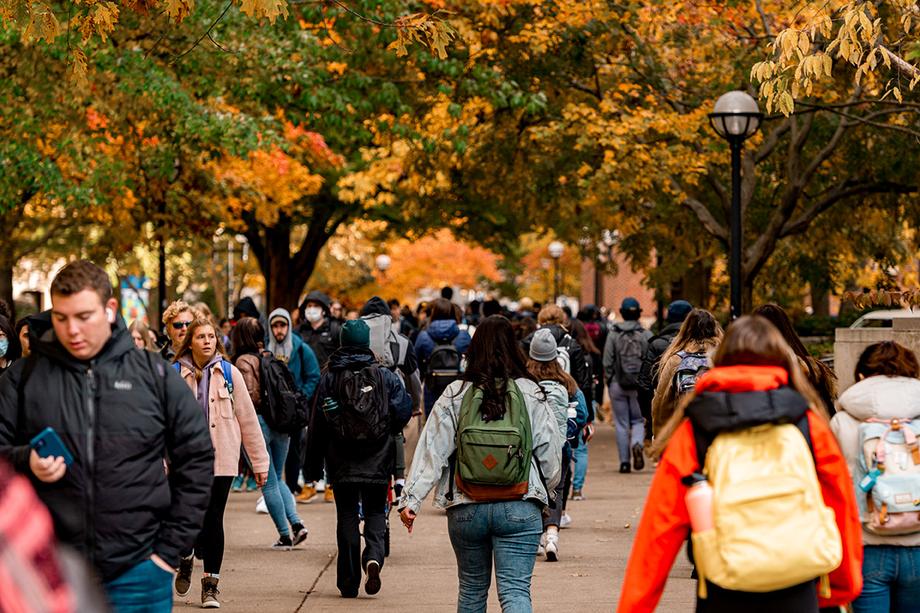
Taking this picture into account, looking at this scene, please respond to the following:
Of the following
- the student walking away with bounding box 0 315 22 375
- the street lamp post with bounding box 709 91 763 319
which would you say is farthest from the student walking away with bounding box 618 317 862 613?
the street lamp post with bounding box 709 91 763 319

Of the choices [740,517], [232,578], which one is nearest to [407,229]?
[232,578]

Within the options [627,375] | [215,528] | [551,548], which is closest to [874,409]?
[215,528]

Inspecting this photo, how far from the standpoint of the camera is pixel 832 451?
5090mm

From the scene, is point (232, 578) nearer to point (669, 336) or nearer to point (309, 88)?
point (669, 336)

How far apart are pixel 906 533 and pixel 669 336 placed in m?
7.27

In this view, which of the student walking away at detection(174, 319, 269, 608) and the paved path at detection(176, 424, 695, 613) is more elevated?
the student walking away at detection(174, 319, 269, 608)

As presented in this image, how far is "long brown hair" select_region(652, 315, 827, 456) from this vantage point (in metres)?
5.09

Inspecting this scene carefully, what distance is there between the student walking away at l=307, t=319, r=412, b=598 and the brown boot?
31.9 inches

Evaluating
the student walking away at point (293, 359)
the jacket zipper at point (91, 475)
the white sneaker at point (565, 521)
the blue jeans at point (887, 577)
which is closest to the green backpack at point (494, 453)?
the blue jeans at point (887, 577)

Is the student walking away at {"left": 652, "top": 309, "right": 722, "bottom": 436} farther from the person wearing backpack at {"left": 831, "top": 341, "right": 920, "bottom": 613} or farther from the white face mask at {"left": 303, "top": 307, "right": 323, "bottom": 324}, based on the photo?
the white face mask at {"left": 303, "top": 307, "right": 323, "bottom": 324}

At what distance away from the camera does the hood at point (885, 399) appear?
6113mm

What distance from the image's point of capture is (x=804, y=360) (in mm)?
7945

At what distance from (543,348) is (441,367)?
5.74 metres

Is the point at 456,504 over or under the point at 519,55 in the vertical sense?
under
